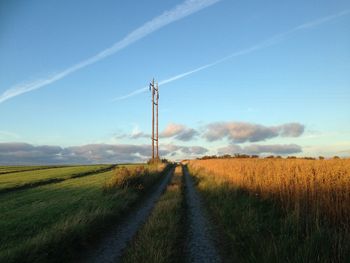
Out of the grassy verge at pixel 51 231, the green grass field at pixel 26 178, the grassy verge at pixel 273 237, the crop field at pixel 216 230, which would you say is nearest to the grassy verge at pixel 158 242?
the crop field at pixel 216 230

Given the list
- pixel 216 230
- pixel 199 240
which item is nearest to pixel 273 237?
pixel 199 240

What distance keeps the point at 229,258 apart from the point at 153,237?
2.43m

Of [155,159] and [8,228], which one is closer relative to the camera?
[8,228]

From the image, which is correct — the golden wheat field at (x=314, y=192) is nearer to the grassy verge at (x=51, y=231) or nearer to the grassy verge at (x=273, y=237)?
the grassy verge at (x=273, y=237)

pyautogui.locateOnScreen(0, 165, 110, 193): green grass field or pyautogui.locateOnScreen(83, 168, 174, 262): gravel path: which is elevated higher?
pyautogui.locateOnScreen(0, 165, 110, 193): green grass field

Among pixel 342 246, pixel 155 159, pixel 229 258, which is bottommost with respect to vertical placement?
pixel 229 258

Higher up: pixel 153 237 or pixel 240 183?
pixel 240 183

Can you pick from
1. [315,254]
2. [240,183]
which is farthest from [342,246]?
[240,183]

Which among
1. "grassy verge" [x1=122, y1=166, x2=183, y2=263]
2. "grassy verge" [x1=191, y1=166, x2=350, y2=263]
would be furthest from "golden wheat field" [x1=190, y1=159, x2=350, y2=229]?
"grassy verge" [x1=122, y1=166, x2=183, y2=263]

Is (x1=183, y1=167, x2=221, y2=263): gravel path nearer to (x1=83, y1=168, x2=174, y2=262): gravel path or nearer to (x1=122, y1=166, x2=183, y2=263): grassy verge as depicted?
(x1=122, y1=166, x2=183, y2=263): grassy verge

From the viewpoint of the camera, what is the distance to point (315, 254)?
7.55m

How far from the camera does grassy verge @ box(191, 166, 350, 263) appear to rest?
24.9ft

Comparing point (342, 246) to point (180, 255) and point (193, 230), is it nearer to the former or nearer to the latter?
point (180, 255)

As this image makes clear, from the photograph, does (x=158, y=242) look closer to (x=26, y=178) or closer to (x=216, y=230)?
(x=216, y=230)
